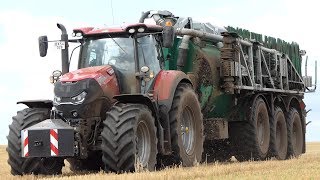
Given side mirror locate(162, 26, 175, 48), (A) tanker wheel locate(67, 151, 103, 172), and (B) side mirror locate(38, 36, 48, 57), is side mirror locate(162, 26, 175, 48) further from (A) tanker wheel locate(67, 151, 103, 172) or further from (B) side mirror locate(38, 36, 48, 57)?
(A) tanker wheel locate(67, 151, 103, 172)

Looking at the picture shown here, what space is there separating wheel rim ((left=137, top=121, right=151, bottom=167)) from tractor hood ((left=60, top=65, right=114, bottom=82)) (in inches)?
45.0

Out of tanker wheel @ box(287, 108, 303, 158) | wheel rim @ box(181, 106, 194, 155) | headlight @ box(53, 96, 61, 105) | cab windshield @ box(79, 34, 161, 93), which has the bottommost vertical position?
tanker wheel @ box(287, 108, 303, 158)

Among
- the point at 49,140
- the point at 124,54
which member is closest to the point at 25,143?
the point at 49,140

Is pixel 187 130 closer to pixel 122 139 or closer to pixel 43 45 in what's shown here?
pixel 122 139

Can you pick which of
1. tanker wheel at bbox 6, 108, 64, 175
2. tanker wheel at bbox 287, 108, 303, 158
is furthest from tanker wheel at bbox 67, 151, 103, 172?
tanker wheel at bbox 287, 108, 303, 158

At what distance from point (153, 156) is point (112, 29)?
2.47 metres

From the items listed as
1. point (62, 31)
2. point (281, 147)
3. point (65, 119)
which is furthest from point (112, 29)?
point (281, 147)

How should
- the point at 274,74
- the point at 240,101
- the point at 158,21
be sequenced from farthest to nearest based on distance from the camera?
the point at 274,74, the point at 240,101, the point at 158,21

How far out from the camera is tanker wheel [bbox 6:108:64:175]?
35.7 ft

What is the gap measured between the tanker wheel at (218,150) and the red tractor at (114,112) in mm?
3927

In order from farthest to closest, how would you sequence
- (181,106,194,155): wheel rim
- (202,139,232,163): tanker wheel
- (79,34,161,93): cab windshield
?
(202,139,232,163): tanker wheel < (181,106,194,155): wheel rim < (79,34,161,93): cab windshield

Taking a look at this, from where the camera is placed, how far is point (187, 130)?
1235 cm

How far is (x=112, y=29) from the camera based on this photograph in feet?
38.3

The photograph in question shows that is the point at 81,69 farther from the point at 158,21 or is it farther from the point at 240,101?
the point at 240,101
